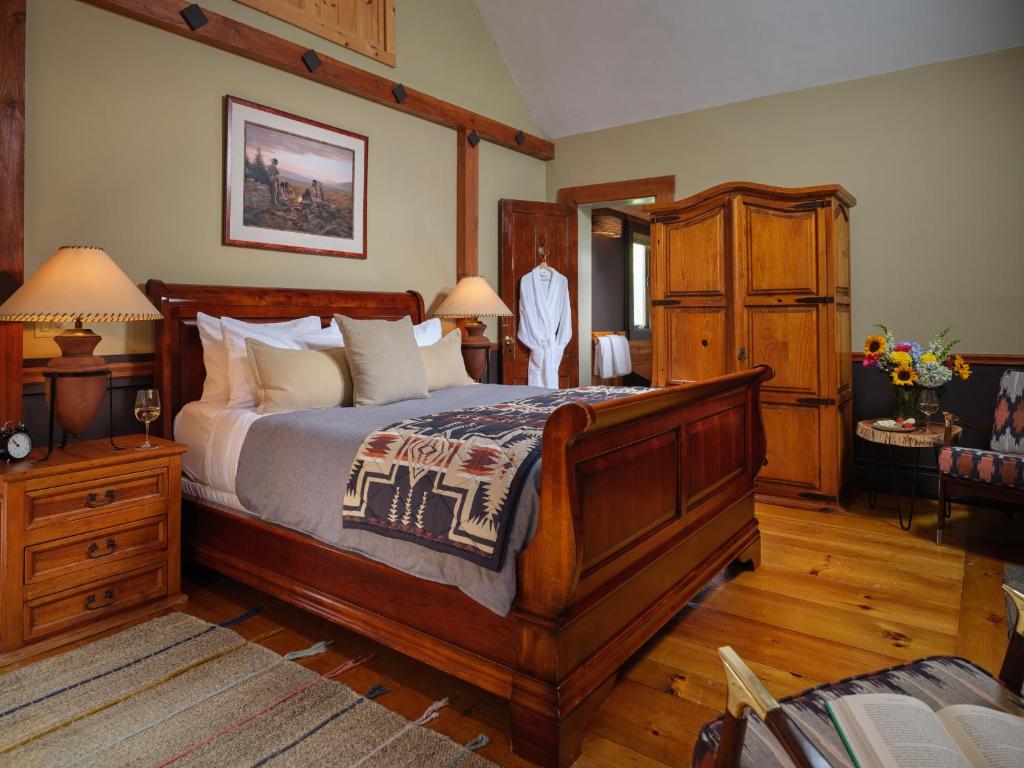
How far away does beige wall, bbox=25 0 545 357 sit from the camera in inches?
113

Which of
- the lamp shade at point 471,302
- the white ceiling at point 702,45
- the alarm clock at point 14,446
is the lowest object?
the alarm clock at point 14,446

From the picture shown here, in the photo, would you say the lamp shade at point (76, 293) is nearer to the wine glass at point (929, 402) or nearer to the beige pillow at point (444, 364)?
the beige pillow at point (444, 364)

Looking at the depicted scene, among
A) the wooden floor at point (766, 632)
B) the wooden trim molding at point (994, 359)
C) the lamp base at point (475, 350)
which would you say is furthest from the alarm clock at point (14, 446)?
the wooden trim molding at point (994, 359)

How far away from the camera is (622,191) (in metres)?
5.33

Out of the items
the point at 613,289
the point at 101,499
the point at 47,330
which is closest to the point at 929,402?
the point at 101,499

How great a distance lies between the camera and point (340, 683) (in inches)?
80.4

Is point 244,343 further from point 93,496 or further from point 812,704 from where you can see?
point 812,704

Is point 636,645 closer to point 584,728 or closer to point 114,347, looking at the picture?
point 584,728

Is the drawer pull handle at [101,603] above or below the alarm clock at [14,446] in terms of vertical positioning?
below

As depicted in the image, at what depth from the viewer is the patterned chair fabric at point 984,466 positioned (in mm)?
3037

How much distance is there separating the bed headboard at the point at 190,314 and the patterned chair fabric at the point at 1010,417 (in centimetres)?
374

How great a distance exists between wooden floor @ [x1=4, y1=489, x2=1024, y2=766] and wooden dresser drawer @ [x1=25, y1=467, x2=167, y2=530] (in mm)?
499

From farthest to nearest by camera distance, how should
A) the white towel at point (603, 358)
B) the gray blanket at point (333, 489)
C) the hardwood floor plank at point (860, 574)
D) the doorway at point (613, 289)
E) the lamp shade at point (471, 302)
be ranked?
the white towel at point (603, 358) → the doorway at point (613, 289) → the lamp shade at point (471, 302) → the hardwood floor plank at point (860, 574) → the gray blanket at point (333, 489)

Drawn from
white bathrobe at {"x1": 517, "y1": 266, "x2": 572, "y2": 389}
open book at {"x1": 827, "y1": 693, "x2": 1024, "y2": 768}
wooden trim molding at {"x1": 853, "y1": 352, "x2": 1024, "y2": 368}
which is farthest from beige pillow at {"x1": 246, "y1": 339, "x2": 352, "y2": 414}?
wooden trim molding at {"x1": 853, "y1": 352, "x2": 1024, "y2": 368}
